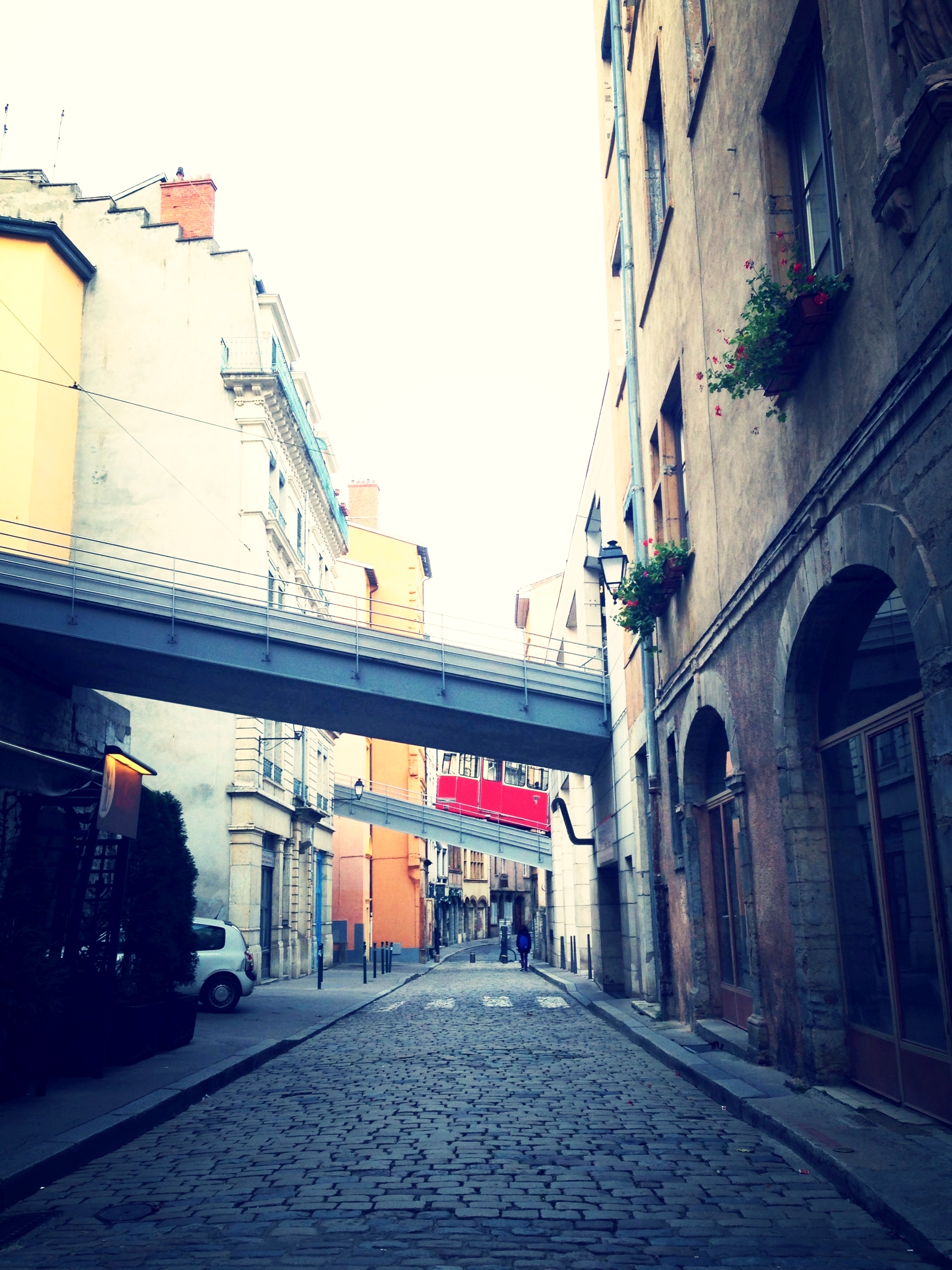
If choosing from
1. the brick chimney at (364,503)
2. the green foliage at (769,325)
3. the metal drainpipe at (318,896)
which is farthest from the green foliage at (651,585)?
the brick chimney at (364,503)

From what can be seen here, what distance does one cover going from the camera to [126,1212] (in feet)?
19.5

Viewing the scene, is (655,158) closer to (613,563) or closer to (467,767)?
(613,563)

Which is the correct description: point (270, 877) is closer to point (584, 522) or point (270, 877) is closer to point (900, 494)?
point (584, 522)

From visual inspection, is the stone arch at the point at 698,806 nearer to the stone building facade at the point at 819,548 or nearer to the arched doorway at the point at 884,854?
the stone building facade at the point at 819,548

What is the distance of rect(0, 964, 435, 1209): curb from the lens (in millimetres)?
6348

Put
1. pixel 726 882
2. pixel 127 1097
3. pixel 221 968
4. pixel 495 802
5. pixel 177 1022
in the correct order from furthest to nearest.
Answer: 1. pixel 495 802
2. pixel 221 968
3. pixel 177 1022
4. pixel 726 882
5. pixel 127 1097

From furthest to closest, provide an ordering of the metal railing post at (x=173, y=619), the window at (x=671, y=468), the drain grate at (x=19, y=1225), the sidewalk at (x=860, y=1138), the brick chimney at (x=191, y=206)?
the brick chimney at (x=191, y=206)
the metal railing post at (x=173, y=619)
the window at (x=671, y=468)
the drain grate at (x=19, y=1225)
the sidewalk at (x=860, y=1138)

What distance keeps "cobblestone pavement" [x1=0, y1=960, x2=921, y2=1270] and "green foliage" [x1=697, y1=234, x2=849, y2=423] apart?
16.2ft

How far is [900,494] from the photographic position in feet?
20.0

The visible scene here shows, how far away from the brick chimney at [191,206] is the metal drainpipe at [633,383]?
16040 millimetres

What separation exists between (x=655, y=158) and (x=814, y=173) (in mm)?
8105

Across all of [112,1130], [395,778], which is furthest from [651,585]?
[395,778]

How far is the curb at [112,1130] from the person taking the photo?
20.8 ft

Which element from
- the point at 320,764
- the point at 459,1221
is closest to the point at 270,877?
the point at 320,764
